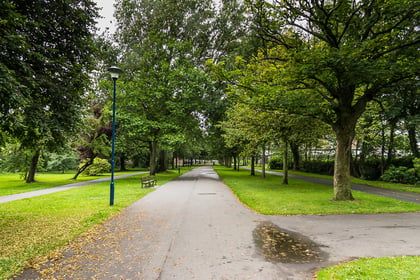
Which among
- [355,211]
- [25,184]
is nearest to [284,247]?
[355,211]

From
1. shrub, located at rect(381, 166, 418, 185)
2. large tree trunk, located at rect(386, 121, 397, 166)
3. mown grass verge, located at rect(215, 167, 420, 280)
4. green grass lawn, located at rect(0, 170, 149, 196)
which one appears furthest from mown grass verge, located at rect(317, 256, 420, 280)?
large tree trunk, located at rect(386, 121, 397, 166)

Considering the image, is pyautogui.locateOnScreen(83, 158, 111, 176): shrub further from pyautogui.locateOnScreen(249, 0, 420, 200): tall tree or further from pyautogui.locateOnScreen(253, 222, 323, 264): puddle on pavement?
pyautogui.locateOnScreen(253, 222, 323, 264): puddle on pavement

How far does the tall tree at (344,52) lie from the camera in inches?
334

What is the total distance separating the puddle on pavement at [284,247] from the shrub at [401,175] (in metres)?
16.7

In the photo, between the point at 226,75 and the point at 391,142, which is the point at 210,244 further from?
the point at 391,142

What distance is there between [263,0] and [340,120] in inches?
244

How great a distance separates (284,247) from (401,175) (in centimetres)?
1890

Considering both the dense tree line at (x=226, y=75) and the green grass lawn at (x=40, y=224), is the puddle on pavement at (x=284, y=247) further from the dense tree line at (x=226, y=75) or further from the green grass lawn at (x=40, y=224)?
the dense tree line at (x=226, y=75)

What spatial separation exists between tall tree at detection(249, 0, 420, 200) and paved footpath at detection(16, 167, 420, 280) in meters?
4.59

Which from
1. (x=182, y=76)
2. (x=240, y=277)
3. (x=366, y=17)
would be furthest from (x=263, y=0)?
(x=182, y=76)

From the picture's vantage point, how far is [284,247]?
552 centimetres

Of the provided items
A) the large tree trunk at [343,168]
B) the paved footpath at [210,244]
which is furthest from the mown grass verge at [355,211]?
the large tree trunk at [343,168]

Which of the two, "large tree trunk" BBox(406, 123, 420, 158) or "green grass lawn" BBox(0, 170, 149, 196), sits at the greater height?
"large tree trunk" BBox(406, 123, 420, 158)

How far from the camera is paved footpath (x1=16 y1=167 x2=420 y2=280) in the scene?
432 centimetres
